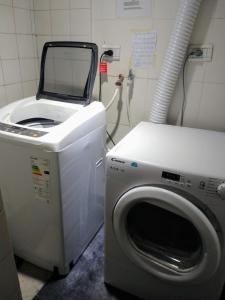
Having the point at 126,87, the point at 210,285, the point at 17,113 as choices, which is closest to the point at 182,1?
the point at 126,87

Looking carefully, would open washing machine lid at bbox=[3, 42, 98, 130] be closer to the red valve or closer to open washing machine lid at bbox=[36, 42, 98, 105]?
open washing machine lid at bbox=[36, 42, 98, 105]

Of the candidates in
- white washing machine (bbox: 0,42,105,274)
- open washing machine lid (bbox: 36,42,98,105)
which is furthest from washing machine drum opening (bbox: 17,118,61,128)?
open washing machine lid (bbox: 36,42,98,105)

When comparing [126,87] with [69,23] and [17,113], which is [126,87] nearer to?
[69,23]

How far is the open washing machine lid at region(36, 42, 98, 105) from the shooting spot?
144 centimetres

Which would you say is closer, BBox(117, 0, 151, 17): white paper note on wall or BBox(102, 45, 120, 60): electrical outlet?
BBox(117, 0, 151, 17): white paper note on wall

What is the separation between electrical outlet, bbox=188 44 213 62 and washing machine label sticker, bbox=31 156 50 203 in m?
0.99

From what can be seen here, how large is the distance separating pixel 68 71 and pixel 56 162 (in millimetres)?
819

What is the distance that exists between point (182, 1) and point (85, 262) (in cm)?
157

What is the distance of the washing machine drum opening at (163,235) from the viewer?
113 centimetres

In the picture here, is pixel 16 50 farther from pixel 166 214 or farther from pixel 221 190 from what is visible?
pixel 221 190

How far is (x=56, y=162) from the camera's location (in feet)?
3.54

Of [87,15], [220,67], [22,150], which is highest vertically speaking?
[87,15]

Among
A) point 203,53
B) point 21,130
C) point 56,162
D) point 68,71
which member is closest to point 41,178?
point 56,162

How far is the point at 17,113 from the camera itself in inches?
56.5
